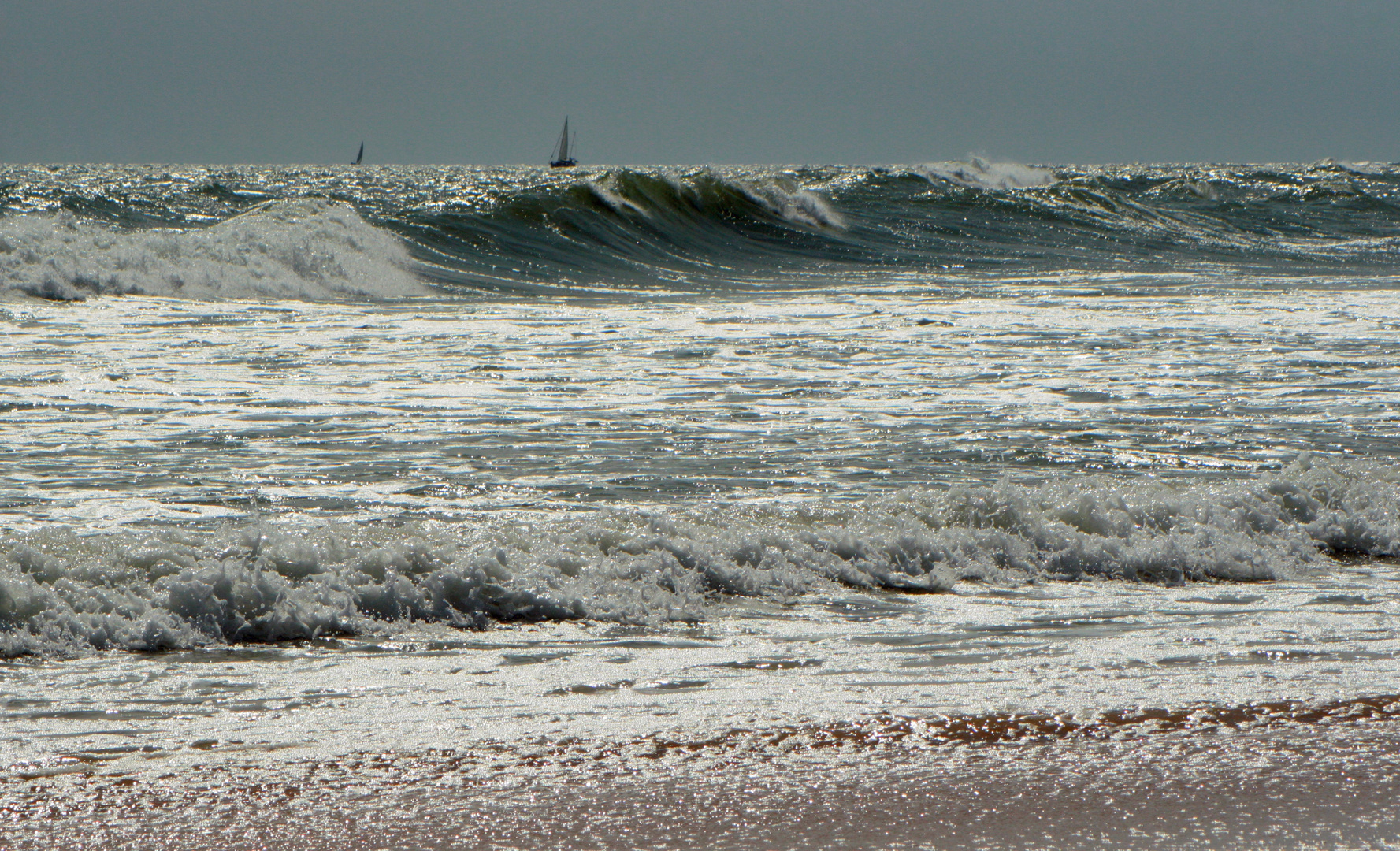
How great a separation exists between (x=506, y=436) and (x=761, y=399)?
1989 mm

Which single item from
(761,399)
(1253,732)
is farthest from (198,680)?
(761,399)

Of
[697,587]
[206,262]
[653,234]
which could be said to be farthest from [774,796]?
[653,234]

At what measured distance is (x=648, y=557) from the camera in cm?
469

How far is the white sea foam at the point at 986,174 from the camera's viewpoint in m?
35.3

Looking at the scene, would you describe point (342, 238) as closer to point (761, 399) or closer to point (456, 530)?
point (761, 399)

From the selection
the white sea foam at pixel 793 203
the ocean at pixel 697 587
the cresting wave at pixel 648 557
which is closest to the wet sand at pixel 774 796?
the ocean at pixel 697 587

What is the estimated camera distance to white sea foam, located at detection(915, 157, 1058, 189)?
35.3 meters

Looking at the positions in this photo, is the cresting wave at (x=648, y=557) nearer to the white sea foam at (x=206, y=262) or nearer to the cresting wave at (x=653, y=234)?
the white sea foam at (x=206, y=262)

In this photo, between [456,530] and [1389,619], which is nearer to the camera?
[1389,619]

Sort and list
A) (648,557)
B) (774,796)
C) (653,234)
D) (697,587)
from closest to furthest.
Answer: (774,796)
(697,587)
(648,557)
(653,234)

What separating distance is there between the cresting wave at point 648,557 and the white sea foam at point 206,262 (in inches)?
455

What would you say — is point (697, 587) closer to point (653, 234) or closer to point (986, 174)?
point (653, 234)

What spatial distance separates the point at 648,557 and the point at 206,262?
1366 cm

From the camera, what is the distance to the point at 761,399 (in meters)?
8.73
